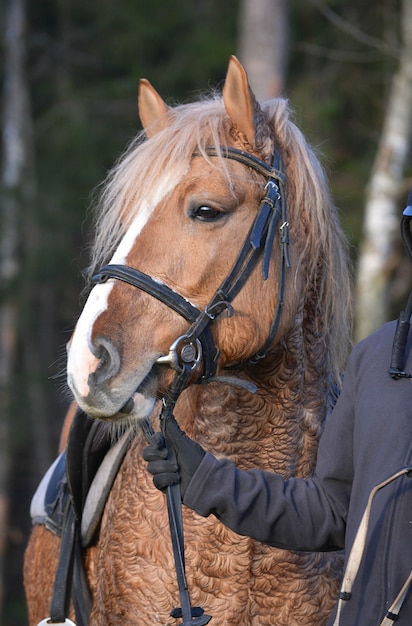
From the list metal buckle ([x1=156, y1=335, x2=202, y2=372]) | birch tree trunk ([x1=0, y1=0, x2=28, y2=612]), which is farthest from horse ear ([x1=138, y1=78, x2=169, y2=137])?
birch tree trunk ([x1=0, y1=0, x2=28, y2=612])

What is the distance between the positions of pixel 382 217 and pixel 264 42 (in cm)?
208

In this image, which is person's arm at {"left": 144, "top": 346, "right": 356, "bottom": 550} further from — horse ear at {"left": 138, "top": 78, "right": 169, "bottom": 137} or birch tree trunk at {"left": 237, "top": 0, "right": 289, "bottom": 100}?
birch tree trunk at {"left": 237, "top": 0, "right": 289, "bottom": 100}

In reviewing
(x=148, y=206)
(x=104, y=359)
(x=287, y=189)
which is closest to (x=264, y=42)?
(x=287, y=189)

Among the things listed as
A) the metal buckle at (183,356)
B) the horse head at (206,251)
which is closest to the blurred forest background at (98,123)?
the horse head at (206,251)

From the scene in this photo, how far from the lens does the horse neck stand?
2.97 meters

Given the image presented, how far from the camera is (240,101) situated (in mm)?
2912

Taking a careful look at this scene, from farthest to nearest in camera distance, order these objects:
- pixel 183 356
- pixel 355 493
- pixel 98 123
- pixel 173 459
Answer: pixel 98 123
pixel 183 356
pixel 173 459
pixel 355 493

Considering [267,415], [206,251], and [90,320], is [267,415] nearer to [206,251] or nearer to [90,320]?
[206,251]

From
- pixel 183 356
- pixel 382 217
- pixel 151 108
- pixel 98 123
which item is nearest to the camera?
pixel 183 356

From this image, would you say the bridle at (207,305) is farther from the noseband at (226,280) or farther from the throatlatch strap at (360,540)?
the throatlatch strap at (360,540)

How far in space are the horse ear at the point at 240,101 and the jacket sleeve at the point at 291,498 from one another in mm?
988

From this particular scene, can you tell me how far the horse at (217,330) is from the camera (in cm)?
262

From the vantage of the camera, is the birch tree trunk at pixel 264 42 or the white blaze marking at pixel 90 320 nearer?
the white blaze marking at pixel 90 320

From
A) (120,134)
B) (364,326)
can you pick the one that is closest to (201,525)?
(364,326)
